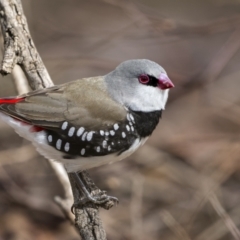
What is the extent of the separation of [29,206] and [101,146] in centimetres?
301

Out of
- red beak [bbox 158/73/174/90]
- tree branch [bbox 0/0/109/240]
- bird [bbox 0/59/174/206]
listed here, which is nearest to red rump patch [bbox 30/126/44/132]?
bird [bbox 0/59/174/206]

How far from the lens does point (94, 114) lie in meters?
3.90

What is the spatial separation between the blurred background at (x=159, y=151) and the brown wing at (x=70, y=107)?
2.24m

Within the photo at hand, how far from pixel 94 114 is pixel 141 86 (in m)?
0.41

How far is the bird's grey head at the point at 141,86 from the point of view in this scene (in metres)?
3.89

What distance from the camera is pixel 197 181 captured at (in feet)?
22.5

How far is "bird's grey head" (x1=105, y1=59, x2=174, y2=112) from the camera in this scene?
3895mm

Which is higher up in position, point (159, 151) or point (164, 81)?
point (164, 81)

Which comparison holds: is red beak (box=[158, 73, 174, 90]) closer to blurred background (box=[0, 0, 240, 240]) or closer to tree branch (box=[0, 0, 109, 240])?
tree branch (box=[0, 0, 109, 240])

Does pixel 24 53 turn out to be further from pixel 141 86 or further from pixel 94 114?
pixel 141 86

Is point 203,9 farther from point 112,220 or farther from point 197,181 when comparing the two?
point 112,220

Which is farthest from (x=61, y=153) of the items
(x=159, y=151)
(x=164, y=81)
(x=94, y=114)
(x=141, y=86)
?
(x=159, y=151)

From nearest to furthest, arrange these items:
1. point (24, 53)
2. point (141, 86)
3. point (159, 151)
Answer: point (141, 86) < point (24, 53) < point (159, 151)

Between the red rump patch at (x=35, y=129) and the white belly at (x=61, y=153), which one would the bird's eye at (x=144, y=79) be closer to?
the white belly at (x=61, y=153)
